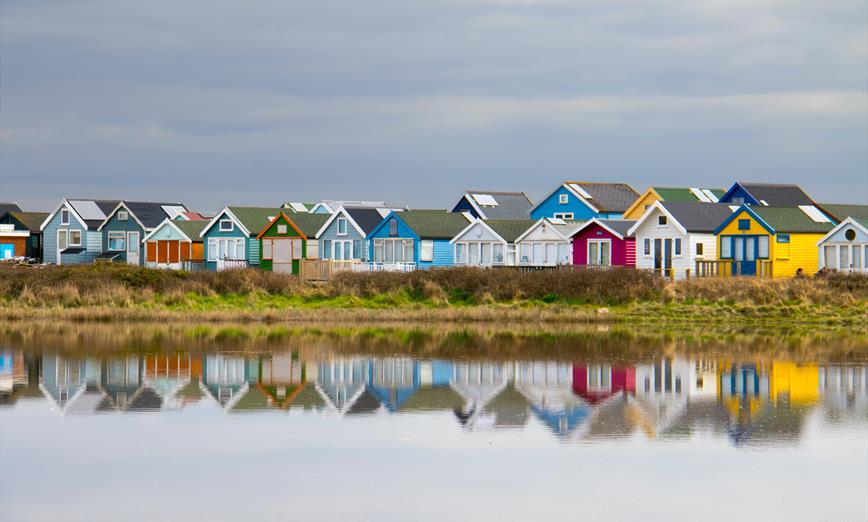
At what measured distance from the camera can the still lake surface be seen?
16047 millimetres

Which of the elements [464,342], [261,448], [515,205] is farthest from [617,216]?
[261,448]

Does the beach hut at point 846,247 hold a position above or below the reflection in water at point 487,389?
above

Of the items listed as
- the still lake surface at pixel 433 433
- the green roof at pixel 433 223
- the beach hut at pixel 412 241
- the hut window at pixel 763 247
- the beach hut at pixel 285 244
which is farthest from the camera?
the beach hut at pixel 285 244

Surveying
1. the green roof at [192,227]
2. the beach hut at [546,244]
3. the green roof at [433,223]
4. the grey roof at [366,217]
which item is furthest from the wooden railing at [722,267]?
the green roof at [192,227]

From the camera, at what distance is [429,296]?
159ft

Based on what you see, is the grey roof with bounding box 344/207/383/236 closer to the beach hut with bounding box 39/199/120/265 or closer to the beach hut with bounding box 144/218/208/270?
the beach hut with bounding box 144/218/208/270

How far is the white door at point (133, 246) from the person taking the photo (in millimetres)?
79562

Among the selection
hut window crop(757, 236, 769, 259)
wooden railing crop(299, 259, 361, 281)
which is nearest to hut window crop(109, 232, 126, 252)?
wooden railing crop(299, 259, 361, 281)

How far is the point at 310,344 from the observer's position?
3612 cm

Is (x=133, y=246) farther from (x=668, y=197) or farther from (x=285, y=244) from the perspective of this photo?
(x=668, y=197)

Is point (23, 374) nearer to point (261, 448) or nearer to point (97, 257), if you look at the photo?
point (261, 448)

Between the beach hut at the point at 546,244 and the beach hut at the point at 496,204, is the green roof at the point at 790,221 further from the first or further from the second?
the beach hut at the point at 496,204

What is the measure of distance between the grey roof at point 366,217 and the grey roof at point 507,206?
1364 centimetres

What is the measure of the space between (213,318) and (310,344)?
372 inches
